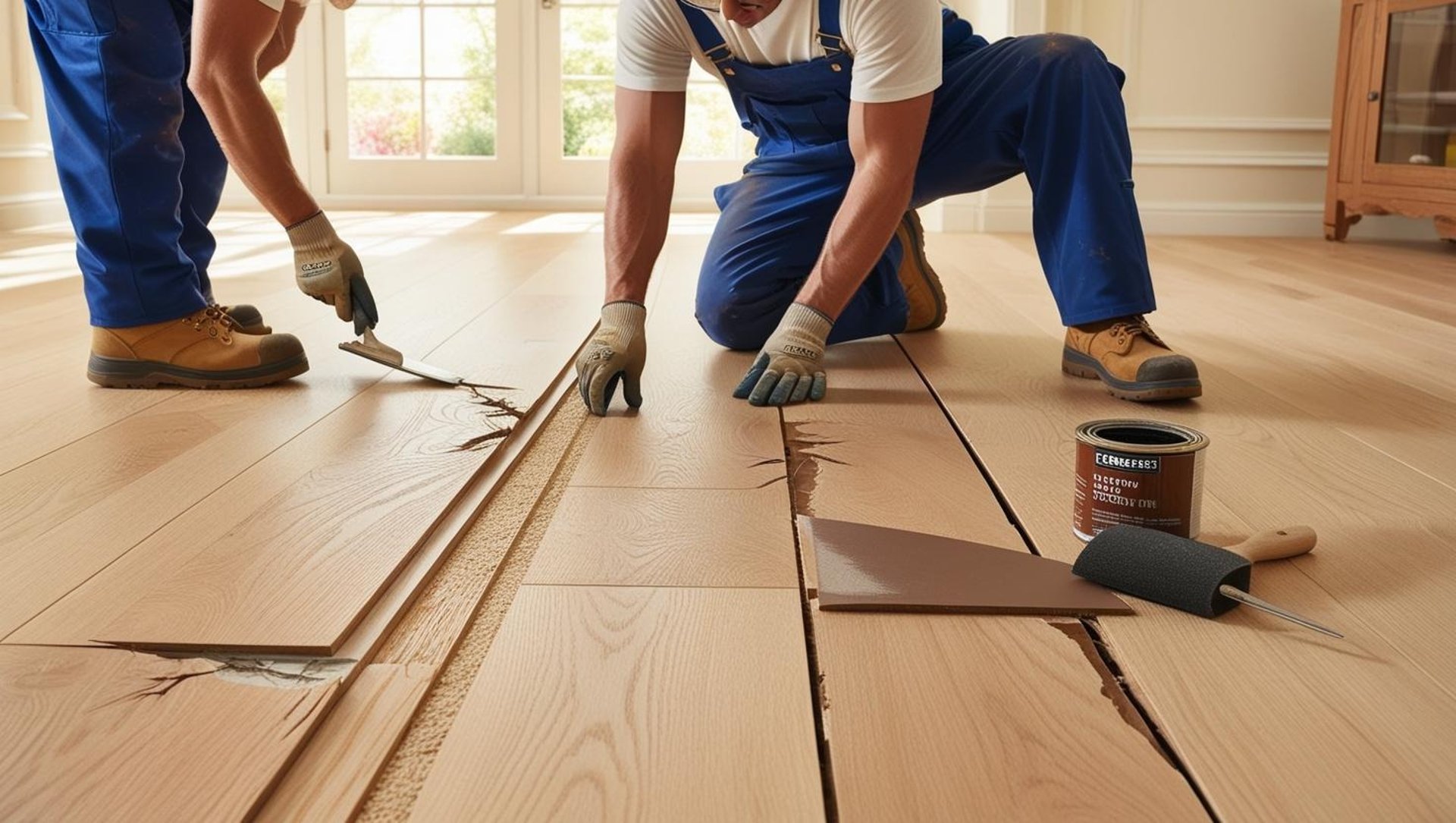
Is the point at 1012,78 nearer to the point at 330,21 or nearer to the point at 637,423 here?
the point at 637,423

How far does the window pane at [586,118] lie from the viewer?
561 centimetres

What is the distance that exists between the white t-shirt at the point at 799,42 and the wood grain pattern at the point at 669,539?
0.68 meters

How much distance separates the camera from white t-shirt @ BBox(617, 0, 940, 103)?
181 cm

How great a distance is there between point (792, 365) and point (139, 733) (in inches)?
45.6

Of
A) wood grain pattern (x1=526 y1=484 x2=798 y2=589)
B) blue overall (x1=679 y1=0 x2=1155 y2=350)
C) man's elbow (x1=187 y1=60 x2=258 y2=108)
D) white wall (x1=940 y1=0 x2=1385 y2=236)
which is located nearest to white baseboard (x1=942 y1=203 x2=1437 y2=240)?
white wall (x1=940 y1=0 x2=1385 y2=236)

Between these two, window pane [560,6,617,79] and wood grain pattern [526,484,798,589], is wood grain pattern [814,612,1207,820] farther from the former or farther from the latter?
window pane [560,6,617,79]

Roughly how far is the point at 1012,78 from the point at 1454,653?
4.39 ft

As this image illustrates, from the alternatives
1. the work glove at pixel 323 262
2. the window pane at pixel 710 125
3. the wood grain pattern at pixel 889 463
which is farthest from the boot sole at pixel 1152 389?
the window pane at pixel 710 125

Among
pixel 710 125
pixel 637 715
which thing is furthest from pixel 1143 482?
pixel 710 125

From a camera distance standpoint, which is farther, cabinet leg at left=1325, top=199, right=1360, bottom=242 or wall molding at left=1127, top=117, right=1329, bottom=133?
wall molding at left=1127, top=117, right=1329, bottom=133

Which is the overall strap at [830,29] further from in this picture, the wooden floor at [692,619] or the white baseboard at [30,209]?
the white baseboard at [30,209]

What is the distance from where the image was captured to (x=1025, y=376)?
2098 millimetres

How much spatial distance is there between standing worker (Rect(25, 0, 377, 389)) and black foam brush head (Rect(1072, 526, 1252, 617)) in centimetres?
117

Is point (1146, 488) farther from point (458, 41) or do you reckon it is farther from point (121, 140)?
point (458, 41)
